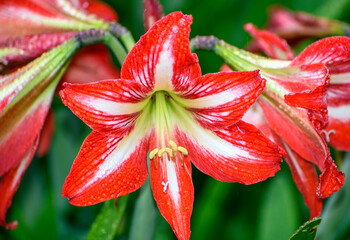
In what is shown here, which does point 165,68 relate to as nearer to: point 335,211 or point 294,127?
point 294,127

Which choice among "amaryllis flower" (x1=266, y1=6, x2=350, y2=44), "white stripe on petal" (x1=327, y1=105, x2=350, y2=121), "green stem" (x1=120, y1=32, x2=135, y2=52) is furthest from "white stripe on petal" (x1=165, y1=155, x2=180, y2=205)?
"amaryllis flower" (x1=266, y1=6, x2=350, y2=44)

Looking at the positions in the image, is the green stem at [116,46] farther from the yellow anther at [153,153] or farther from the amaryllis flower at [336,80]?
the amaryllis flower at [336,80]

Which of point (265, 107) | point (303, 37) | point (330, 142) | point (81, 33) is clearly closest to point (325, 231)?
point (330, 142)

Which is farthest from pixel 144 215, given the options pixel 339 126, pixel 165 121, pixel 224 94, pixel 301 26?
pixel 301 26

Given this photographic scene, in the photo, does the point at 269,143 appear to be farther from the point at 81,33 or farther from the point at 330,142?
the point at 81,33

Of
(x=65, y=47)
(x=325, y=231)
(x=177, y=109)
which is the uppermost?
(x=65, y=47)

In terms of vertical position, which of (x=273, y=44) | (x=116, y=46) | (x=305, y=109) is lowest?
(x=305, y=109)

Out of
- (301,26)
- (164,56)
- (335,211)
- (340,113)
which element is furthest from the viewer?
(301,26)
